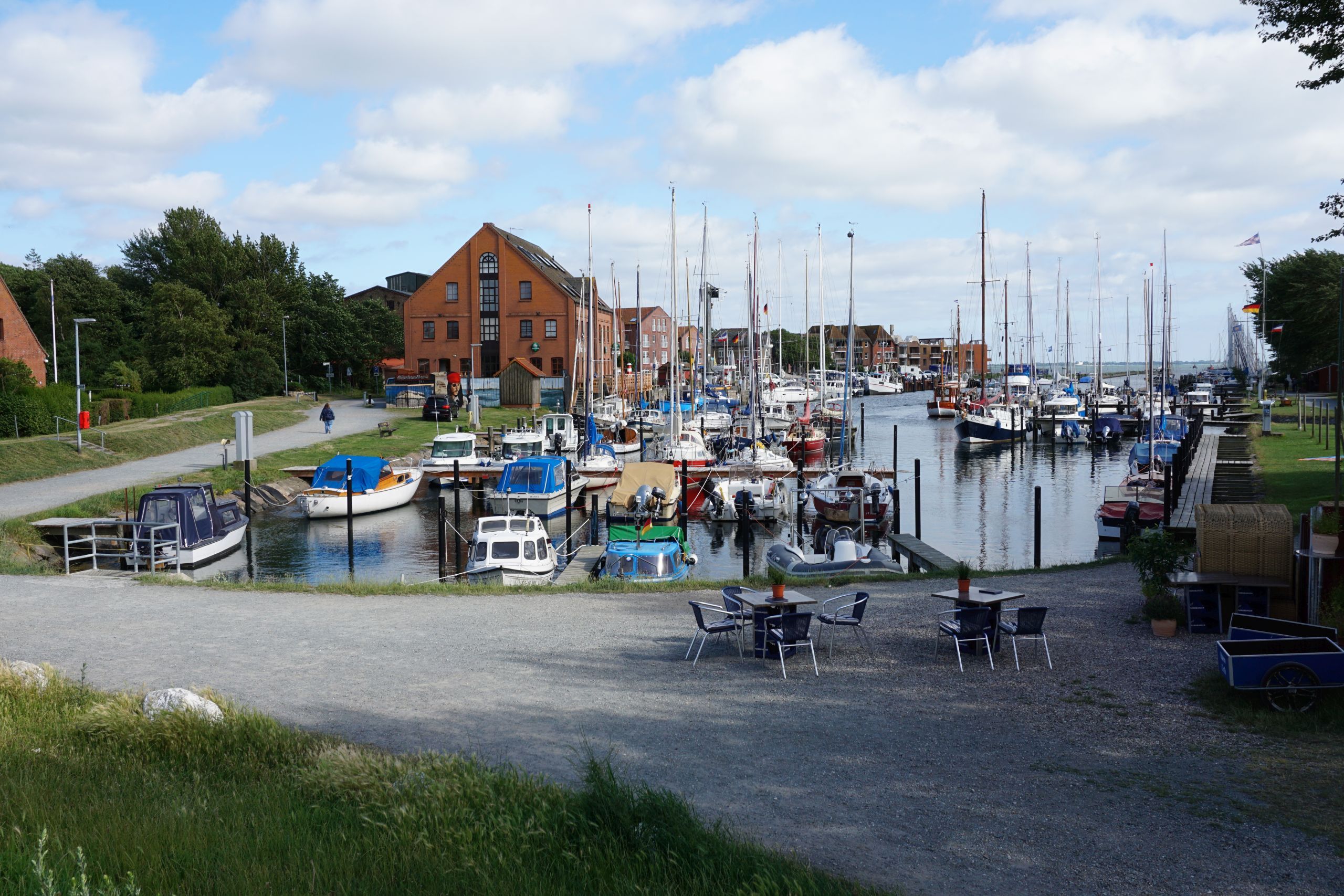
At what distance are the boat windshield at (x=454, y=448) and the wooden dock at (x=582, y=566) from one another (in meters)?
21.1

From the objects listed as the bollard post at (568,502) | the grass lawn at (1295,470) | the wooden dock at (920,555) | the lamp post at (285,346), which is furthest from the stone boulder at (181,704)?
the lamp post at (285,346)

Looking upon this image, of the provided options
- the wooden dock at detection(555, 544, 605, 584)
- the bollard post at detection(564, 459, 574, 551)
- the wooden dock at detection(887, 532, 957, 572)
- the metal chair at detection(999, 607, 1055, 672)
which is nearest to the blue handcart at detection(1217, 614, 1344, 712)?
the metal chair at detection(999, 607, 1055, 672)

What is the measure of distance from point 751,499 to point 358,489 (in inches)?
638

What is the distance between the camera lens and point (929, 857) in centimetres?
754

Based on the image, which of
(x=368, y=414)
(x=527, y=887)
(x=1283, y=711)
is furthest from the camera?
(x=368, y=414)

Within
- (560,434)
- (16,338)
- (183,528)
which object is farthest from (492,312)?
(183,528)

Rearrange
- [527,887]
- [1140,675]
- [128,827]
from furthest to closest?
[1140,675] → [128,827] → [527,887]

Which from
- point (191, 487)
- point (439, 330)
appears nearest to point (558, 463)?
point (191, 487)

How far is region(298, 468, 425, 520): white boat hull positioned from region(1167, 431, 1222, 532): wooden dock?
2595 centimetres

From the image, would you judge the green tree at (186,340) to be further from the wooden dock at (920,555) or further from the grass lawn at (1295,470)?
the grass lawn at (1295,470)

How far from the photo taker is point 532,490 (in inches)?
1559

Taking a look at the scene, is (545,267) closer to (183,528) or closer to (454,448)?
(454,448)

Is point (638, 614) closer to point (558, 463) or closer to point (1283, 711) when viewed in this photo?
point (1283, 711)

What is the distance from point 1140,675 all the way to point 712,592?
25.4 ft
